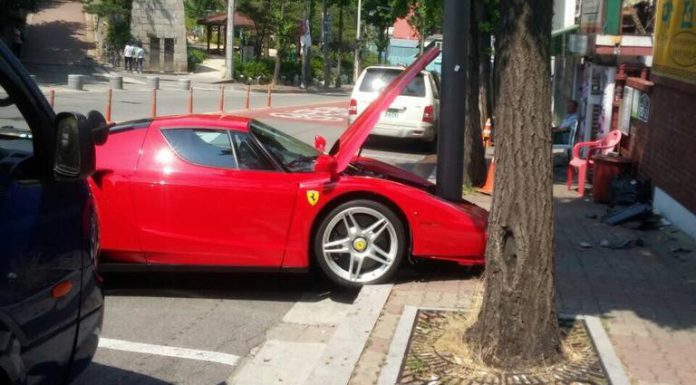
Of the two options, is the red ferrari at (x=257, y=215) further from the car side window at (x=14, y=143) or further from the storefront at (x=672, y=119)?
the storefront at (x=672, y=119)

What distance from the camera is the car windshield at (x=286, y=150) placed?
732 cm

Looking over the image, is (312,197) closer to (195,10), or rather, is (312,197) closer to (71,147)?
(71,147)

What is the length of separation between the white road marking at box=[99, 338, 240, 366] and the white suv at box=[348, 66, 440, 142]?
13676mm

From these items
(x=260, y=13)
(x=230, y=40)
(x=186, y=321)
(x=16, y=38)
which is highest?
(x=260, y=13)

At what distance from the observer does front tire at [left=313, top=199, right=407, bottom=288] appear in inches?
276

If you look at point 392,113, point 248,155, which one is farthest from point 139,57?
point 248,155

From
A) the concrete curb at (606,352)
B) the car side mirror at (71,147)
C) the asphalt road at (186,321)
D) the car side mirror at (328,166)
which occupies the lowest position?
the asphalt road at (186,321)

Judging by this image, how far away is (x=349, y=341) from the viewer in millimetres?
5547

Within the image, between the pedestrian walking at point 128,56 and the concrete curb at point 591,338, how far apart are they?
4325cm

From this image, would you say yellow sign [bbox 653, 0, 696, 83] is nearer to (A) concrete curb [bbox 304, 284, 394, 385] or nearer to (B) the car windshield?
(B) the car windshield

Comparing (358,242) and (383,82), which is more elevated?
(383,82)

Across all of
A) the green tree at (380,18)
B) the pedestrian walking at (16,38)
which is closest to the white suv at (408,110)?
the green tree at (380,18)

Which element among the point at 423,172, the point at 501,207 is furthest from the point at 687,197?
the point at 423,172

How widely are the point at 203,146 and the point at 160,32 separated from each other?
147 ft
